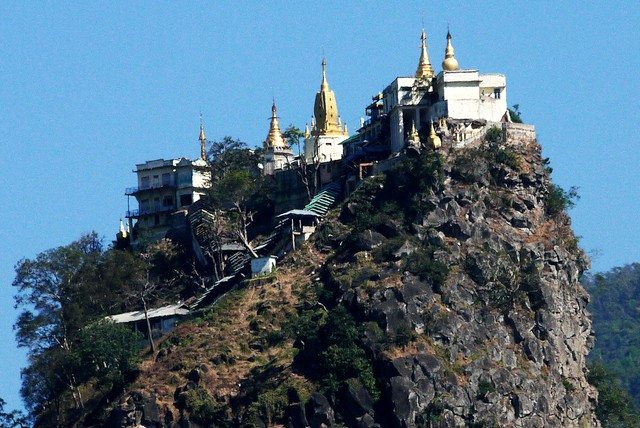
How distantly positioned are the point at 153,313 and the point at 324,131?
65.1 feet

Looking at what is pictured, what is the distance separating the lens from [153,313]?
115 m

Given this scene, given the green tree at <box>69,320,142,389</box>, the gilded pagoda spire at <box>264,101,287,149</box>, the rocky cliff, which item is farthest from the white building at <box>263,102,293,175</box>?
the green tree at <box>69,320,142,389</box>

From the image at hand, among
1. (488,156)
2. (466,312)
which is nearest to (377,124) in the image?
(488,156)

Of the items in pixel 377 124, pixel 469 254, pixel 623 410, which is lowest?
pixel 623 410

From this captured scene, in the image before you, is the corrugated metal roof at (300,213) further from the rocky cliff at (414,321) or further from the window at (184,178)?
the window at (184,178)

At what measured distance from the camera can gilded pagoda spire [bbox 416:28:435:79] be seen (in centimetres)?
11888

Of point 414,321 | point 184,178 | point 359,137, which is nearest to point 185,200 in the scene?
point 184,178

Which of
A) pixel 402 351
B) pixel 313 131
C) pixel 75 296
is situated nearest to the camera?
pixel 402 351

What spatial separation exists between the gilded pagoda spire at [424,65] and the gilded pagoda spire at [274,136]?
12481 millimetres

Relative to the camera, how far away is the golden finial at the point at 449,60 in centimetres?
11650

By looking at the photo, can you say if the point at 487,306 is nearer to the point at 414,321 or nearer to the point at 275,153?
the point at 414,321

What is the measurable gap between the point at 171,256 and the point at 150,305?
A: 422 cm

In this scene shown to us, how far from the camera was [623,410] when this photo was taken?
113 m

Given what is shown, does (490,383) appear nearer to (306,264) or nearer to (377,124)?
(306,264)
